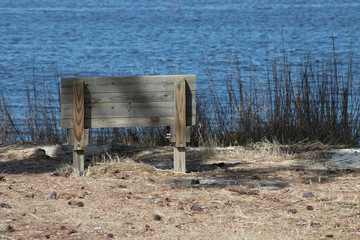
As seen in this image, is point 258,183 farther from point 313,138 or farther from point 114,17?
point 114,17

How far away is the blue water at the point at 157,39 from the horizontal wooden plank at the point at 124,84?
182cm

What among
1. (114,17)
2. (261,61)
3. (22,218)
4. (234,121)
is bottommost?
(22,218)

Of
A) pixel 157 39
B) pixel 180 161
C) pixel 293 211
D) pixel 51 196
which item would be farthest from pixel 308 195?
pixel 157 39

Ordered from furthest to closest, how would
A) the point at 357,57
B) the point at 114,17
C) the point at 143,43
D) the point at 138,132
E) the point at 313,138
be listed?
the point at 114,17 < the point at 143,43 < the point at 357,57 < the point at 138,132 < the point at 313,138

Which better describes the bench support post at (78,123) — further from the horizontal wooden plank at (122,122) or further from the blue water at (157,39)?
the blue water at (157,39)

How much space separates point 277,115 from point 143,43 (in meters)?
13.3

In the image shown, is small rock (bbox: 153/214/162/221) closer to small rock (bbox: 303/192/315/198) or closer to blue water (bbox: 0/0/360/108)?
small rock (bbox: 303/192/315/198)

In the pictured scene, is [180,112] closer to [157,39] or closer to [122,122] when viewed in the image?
[122,122]

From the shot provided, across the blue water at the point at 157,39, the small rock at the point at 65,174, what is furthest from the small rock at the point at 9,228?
the blue water at the point at 157,39

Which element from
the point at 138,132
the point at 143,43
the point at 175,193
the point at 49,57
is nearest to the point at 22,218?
the point at 175,193

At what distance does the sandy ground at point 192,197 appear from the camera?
327 cm

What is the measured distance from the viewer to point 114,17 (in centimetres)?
3080

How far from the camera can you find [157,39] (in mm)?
20688

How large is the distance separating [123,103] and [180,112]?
491 mm
